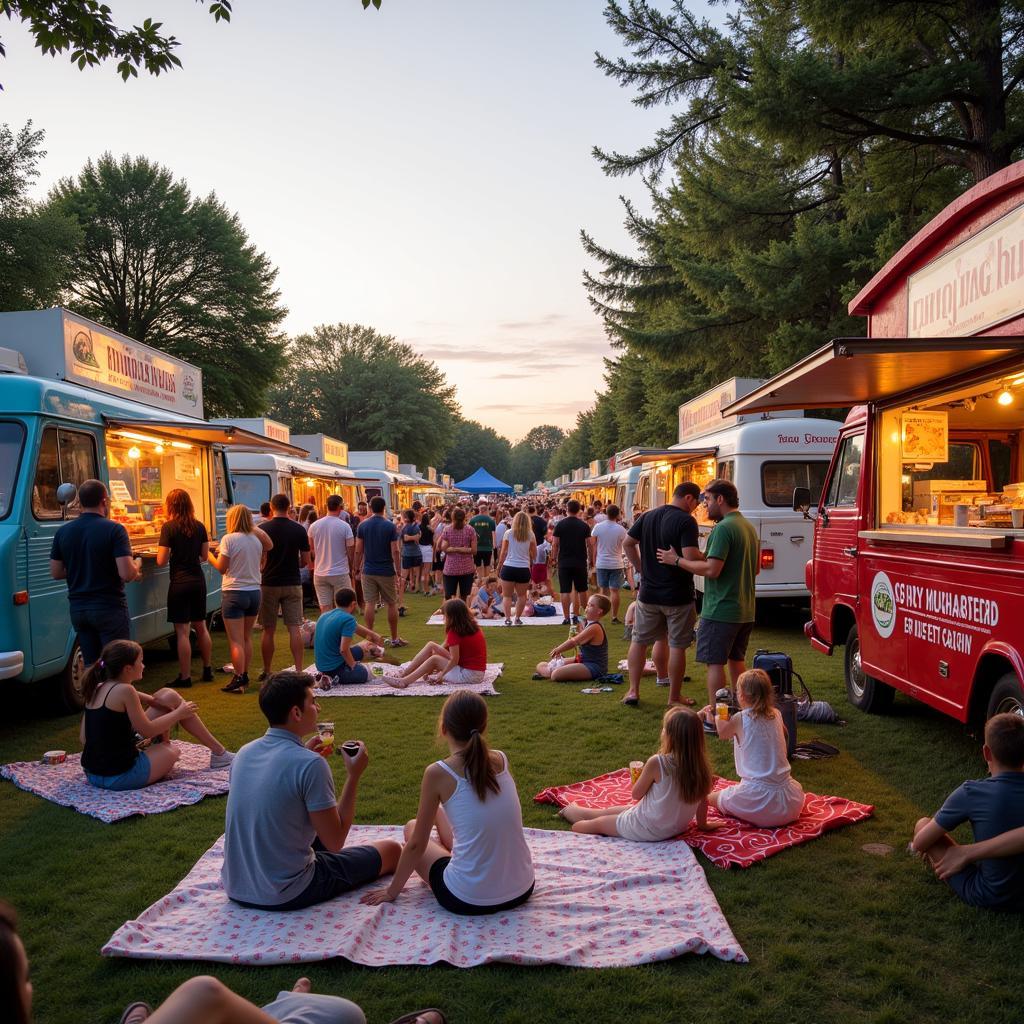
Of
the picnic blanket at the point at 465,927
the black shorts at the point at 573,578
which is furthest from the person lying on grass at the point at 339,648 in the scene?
the picnic blanket at the point at 465,927

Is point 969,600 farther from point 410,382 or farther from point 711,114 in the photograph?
point 410,382

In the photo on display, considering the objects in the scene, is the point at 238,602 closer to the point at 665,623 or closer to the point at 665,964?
the point at 665,623

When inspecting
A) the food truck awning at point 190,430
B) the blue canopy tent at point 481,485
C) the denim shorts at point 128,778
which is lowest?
the denim shorts at point 128,778

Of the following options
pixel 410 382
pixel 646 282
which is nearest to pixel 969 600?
pixel 646 282

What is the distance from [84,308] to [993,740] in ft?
122

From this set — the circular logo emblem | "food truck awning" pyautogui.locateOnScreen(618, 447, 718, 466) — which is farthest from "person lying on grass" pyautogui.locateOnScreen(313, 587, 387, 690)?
"food truck awning" pyautogui.locateOnScreen(618, 447, 718, 466)

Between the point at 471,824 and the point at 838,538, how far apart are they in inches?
209

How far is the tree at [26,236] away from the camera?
27.7 meters

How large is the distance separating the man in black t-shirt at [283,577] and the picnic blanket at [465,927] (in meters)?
4.81

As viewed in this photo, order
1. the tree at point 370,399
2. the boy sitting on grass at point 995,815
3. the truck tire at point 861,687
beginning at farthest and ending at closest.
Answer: the tree at point 370,399 → the truck tire at point 861,687 → the boy sitting on grass at point 995,815

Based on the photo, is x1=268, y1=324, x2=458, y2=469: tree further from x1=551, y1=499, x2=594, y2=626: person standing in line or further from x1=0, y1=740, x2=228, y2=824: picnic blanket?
x1=0, y1=740, x2=228, y2=824: picnic blanket

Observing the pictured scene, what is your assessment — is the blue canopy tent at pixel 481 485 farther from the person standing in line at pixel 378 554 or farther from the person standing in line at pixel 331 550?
the person standing in line at pixel 331 550

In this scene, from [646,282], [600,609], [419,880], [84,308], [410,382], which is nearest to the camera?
[419,880]

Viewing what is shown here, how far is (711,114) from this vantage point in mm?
19359
